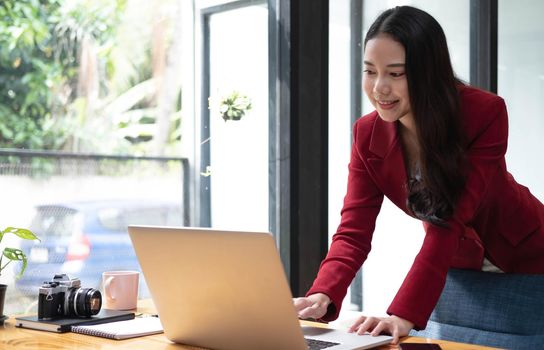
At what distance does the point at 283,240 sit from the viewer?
2545 millimetres

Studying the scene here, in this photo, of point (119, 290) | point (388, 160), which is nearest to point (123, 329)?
point (119, 290)

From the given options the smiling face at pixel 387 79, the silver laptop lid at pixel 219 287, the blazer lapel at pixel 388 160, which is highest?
the smiling face at pixel 387 79

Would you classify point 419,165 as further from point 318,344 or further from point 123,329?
point 123,329

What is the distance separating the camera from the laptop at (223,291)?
127cm

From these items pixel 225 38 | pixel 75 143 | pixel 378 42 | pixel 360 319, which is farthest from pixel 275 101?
pixel 360 319

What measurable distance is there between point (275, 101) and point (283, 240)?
46 centimetres

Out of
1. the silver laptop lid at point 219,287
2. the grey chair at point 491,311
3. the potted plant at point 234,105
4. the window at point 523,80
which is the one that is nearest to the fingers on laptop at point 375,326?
the silver laptop lid at point 219,287

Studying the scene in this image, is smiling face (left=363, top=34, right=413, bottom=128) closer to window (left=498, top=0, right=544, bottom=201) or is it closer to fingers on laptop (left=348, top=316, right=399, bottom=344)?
fingers on laptop (left=348, top=316, right=399, bottom=344)

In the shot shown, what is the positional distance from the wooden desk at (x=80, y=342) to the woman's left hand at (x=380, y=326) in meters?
0.02

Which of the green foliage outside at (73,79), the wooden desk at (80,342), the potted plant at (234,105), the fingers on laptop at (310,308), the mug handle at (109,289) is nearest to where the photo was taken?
the wooden desk at (80,342)

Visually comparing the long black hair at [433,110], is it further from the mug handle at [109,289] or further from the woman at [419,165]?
the mug handle at [109,289]

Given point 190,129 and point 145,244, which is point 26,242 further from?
point 145,244

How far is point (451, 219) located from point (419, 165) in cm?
19

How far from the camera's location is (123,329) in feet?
5.14
